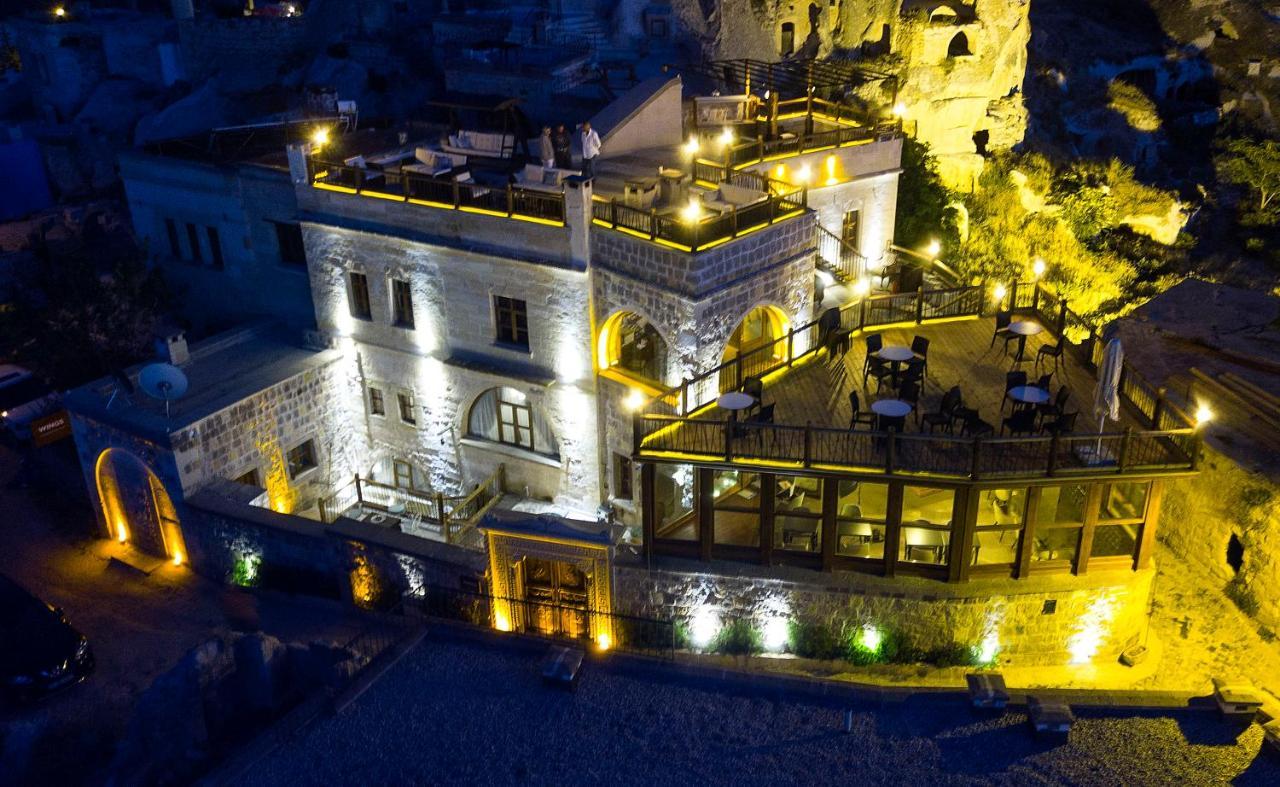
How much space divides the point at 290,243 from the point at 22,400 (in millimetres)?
10895

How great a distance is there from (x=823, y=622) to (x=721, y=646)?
2131 mm

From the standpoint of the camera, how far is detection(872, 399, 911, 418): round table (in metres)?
18.2

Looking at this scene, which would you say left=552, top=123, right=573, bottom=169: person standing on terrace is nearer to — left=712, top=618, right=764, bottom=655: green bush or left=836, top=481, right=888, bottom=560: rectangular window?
left=836, top=481, right=888, bottom=560: rectangular window

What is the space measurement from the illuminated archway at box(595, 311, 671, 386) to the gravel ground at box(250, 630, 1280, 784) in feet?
27.3

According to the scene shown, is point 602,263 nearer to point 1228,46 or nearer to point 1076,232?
point 1076,232

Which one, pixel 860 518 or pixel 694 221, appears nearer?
pixel 860 518

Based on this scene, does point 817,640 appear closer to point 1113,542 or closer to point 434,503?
point 1113,542

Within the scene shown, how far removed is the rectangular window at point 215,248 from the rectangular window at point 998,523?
902 inches

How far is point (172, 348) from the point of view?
26.1 metres

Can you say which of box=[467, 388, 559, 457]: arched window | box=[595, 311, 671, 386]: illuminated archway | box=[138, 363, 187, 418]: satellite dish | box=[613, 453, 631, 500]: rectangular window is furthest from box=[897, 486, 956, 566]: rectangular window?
box=[138, 363, 187, 418]: satellite dish

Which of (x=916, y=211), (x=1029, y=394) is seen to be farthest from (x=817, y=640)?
(x=916, y=211)

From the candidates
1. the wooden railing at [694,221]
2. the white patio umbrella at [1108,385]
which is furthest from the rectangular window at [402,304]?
the white patio umbrella at [1108,385]

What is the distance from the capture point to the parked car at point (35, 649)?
20.0 metres

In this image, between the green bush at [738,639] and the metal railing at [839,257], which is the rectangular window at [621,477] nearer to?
the green bush at [738,639]
